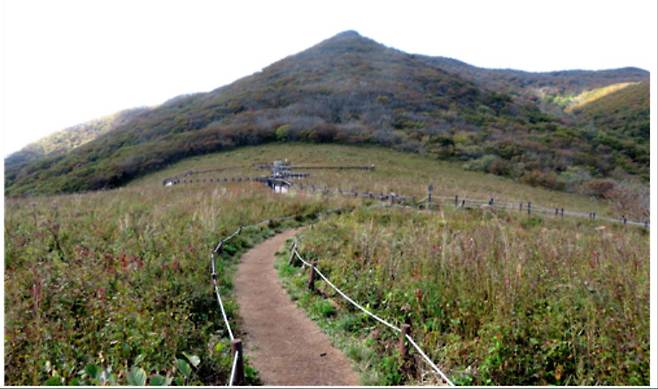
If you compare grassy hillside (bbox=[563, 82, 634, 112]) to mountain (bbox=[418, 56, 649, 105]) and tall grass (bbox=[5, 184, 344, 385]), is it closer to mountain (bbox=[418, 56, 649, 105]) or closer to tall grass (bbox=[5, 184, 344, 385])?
mountain (bbox=[418, 56, 649, 105])

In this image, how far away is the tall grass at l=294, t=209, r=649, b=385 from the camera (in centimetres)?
460

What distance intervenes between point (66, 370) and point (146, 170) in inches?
1854

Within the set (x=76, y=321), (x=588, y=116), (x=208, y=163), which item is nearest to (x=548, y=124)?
(x=588, y=116)

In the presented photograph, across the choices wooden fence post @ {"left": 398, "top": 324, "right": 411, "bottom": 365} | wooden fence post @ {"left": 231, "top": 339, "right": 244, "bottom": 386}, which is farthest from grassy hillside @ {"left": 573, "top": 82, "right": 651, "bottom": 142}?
wooden fence post @ {"left": 231, "top": 339, "right": 244, "bottom": 386}

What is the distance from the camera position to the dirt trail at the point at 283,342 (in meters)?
5.47

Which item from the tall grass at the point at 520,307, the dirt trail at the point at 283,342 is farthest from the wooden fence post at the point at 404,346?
the dirt trail at the point at 283,342

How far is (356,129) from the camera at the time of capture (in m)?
59.4

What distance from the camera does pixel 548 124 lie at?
68.6 metres

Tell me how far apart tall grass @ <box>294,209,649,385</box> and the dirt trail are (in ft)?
2.33

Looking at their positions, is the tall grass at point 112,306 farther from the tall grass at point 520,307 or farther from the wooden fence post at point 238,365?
the tall grass at point 520,307

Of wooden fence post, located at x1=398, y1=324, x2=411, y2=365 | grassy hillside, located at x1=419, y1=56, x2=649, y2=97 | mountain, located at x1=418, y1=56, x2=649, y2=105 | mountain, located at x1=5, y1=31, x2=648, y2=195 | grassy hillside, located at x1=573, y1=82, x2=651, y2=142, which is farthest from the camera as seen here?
grassy hillside, located at x1=419, y1=56, x2=649, y2=97

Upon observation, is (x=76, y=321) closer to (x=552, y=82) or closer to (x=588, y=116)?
(x=588, y=116)

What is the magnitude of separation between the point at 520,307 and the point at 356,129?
54663mm

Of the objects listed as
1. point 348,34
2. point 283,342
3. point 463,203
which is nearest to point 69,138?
point 348,34
